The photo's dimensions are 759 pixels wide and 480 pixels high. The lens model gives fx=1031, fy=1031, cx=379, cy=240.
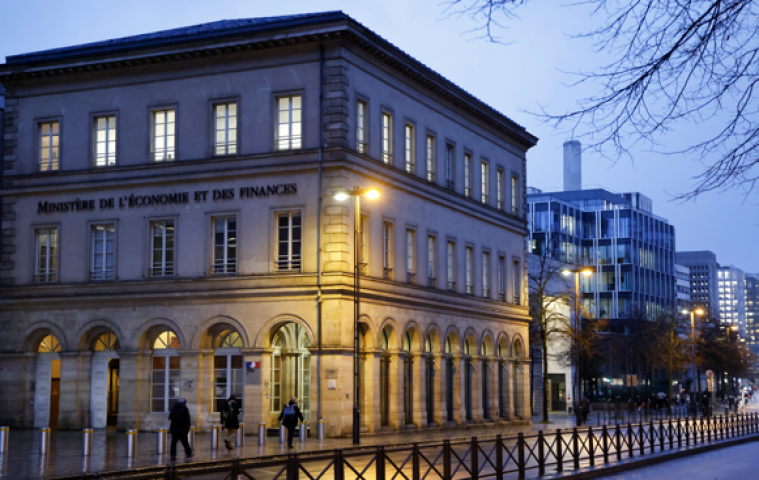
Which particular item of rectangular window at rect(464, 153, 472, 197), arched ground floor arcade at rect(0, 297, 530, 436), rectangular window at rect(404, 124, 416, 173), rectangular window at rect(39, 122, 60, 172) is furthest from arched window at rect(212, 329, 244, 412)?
rectangular window at rect(464, 153, 472, 197)

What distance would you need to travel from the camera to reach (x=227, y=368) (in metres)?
42.1

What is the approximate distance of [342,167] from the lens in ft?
136

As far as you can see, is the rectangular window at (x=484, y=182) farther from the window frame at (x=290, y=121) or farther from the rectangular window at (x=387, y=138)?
the window frame at (x=290, y=121)

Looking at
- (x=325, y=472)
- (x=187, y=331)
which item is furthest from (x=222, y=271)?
(x=325, y=472)

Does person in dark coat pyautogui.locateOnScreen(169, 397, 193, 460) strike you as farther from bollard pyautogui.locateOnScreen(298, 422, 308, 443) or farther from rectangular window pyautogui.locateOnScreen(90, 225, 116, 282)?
rectangular window pyautogui.locateOnScreen(90, 225, 116, 282)

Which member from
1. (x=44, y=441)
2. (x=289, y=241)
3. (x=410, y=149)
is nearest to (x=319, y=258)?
(x=289, y=241)

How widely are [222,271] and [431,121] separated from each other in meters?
13.4

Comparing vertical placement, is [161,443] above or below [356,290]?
below

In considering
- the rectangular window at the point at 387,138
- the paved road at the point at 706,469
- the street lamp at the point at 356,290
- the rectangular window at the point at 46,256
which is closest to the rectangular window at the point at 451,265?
the rectangular window at the point at 387,138

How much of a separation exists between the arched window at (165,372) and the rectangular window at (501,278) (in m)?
20.7

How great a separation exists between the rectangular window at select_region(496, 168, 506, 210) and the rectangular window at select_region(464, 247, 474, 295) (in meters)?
4.93

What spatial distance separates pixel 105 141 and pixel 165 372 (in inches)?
428

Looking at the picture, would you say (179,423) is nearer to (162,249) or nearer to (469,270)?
(162,249)

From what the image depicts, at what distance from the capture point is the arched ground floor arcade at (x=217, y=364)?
40.6 meters
